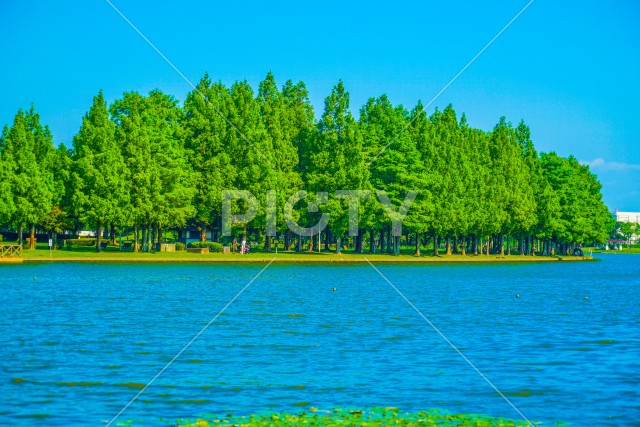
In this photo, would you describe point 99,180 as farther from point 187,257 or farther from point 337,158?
point 337,158

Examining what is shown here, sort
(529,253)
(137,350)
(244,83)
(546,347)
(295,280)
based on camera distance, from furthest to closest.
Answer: (529,253) < (244,83) < (295,280) < (546,347) < (137,350)

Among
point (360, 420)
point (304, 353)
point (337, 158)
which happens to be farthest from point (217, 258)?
point (360, 420)

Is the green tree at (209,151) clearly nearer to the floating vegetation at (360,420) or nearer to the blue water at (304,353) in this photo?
the blue water at (304,353)

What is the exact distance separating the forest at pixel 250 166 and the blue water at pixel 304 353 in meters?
42.2

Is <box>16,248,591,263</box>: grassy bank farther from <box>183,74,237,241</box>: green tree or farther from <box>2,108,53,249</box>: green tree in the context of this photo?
<box>183,74,237,241</box>: green tree

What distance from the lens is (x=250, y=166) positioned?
11638 centimetres

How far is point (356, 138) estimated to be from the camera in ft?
385

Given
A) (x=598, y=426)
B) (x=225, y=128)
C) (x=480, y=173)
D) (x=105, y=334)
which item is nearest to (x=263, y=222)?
Answer: (x=225, y=128)

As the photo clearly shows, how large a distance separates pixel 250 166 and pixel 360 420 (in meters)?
95.9

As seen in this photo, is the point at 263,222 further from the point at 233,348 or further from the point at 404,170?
the point at 233,348

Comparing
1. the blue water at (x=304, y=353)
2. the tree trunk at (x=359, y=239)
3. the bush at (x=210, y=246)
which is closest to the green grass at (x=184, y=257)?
the bush at (x=210, y=246)

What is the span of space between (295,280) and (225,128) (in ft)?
162

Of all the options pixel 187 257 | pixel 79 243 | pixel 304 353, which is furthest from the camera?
pixel 79 243

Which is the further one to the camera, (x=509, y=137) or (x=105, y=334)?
(x=509, y=137)
